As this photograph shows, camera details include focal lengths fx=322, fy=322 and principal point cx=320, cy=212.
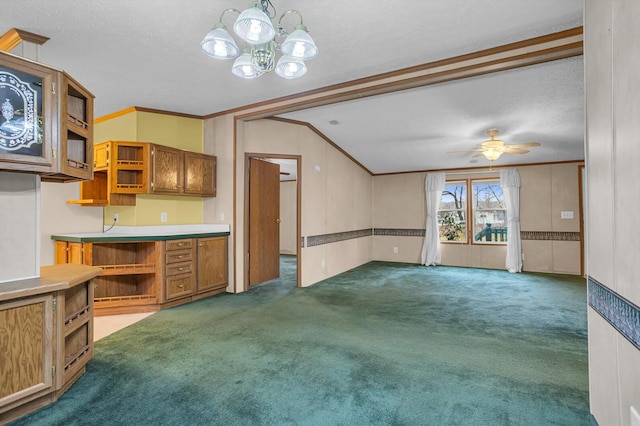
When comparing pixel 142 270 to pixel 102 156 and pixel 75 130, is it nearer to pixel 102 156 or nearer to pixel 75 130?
pixel 102 156

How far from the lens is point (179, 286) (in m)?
4.13

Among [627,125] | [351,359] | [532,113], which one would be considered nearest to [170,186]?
[351,359]

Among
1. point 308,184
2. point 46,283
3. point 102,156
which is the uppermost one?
point 102,156

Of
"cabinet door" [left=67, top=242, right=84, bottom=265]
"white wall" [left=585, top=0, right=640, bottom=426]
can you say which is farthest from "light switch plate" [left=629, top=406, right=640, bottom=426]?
"cabinet door" [left=67, top=242, right=84, bottom=265]

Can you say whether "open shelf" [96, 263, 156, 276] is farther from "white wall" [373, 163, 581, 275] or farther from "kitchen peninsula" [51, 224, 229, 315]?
"white wall" [373, 163, 581, 275]

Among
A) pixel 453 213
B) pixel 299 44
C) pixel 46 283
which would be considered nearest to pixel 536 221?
pixel 453 213

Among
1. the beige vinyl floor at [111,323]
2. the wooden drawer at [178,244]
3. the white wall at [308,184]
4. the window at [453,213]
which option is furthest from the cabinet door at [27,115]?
the window at [453,213]

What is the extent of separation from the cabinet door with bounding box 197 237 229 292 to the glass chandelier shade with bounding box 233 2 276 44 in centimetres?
302

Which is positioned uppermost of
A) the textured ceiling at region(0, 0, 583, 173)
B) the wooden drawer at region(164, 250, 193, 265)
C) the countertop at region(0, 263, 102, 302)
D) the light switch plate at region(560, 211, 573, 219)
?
the textured ceiling at region(0, 0, 583, 173)

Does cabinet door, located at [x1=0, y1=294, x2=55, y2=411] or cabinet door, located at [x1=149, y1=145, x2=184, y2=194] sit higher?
cabinet door, located at [x1=149, y1=145, x2=184, y2=194]

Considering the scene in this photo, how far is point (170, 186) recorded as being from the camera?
4.32 m

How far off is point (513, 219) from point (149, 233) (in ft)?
21.9

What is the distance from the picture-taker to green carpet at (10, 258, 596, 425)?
189 centimetres

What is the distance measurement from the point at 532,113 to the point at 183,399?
5051 millimetres
